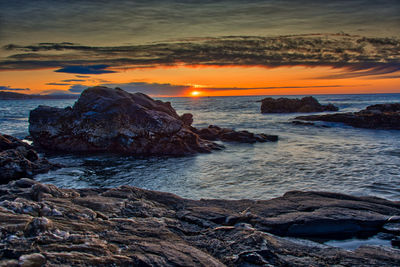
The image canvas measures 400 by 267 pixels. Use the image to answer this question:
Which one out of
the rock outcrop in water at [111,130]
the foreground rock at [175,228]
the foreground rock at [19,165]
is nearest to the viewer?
the foreground rock at [175,228]

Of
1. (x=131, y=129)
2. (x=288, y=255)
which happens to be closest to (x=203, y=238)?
(x=288, y=255)

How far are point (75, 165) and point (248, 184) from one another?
1116cm

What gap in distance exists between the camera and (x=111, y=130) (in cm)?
2180

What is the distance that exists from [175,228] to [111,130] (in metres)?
16.1

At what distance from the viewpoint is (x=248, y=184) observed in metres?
13.8

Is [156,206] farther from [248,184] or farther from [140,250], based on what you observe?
[248,184]

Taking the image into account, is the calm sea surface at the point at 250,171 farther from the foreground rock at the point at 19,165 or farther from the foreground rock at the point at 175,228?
Result: the foreground rock at the point at 175,228

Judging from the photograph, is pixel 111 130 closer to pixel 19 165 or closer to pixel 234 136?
pixel 19 165

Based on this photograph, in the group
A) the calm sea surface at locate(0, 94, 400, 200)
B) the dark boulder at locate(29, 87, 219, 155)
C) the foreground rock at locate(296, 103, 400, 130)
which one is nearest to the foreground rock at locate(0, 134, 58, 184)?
the calm sea surface at locate(0, 94, 400, 200)

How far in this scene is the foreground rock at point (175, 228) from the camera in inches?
209

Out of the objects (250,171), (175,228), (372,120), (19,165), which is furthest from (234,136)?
(372,120)

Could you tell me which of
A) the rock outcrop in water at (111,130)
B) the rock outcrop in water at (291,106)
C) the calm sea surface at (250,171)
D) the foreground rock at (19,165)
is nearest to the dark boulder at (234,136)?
the calm sea surface at (250,171)

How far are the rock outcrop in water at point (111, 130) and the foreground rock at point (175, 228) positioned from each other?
11.9 meters

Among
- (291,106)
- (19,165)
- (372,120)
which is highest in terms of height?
(291,106)
